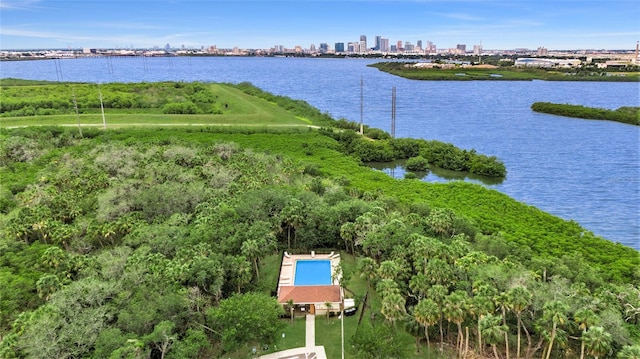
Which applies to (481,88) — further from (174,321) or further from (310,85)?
(174,321)

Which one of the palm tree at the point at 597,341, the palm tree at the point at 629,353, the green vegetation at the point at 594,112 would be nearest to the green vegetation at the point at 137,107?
the green vegetation at the point at 594,112

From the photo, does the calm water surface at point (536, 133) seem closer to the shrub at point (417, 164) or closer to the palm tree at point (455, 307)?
the shrub at point (417, 164)

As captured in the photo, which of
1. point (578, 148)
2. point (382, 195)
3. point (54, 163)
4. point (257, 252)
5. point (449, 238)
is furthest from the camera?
point (578, 148)

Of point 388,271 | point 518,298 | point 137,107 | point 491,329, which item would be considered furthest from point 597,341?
point 137,107

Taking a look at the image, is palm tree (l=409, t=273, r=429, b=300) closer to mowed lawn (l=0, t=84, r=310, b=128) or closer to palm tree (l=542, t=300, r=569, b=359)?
palm tree (l=542, t=300, r=569, b=359)

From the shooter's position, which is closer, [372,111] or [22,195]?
[22,195]

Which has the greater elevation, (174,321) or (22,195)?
(22,195)

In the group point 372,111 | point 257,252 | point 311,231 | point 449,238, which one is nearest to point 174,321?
point 257,252

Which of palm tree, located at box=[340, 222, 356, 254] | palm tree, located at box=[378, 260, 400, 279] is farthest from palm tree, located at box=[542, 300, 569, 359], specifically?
palm tree, located at box=[340, 222, 356, 254]
